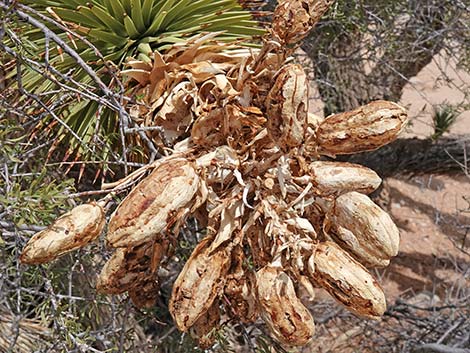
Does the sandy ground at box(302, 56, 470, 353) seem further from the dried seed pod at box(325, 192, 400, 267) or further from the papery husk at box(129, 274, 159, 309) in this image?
the dried seed pod at box(325, 192, 400, 267)

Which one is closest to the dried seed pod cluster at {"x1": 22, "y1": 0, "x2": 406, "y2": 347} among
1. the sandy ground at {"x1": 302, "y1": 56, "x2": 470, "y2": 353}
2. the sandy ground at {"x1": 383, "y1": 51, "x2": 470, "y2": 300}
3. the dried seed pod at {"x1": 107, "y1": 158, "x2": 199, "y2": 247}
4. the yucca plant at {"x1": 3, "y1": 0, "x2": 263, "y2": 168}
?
the dried seed pod at {"x1": 107, "y1": 158, "x2": 199, "y2": 247}

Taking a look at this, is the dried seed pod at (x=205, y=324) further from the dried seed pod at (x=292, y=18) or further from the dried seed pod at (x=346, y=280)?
the dried seed pod at (x=292, y=18)

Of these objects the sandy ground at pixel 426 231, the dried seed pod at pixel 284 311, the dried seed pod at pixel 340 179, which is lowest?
the sandy ground at pixel 426 231

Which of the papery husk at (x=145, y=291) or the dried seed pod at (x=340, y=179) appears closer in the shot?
the dried seed pod at (x=340, y=179)

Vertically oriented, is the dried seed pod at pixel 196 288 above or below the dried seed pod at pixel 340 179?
below

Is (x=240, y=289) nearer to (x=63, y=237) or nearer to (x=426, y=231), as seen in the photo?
(x=63, y=237)

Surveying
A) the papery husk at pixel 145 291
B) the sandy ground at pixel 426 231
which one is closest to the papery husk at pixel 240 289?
the papery husk at pixel 145 291

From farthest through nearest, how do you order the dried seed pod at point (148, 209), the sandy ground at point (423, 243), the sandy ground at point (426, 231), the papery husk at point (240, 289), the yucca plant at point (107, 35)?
1. the sandy ground at point (426, 231)
2. the sandy ground at point (423, 243)
3. the yucca plant at point (107, 35)
4. the papery husk at point (240, 289)
5. the dried seed pod at point (148, 209)

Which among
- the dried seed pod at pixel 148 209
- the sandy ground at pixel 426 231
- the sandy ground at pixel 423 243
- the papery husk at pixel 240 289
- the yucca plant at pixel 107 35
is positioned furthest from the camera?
the sandy ground at pixel 426 231
